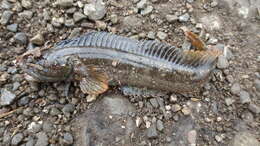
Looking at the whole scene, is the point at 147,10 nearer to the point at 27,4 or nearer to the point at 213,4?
the point at 213,4

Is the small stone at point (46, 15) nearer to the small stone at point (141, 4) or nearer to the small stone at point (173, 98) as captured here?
the small stone at point (141, 4)

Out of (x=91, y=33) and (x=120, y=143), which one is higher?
(x=91, y=33)

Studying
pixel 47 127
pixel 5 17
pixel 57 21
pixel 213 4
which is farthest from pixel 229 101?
pixel 5 17

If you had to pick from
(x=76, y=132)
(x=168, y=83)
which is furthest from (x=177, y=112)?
(x=76, y=132)

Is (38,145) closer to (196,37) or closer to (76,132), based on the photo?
(76,132)

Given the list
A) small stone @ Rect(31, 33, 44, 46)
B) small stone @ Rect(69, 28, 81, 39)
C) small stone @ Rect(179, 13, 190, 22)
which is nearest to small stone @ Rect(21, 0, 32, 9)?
small stone @ Rect(31, 33, 44, 46)

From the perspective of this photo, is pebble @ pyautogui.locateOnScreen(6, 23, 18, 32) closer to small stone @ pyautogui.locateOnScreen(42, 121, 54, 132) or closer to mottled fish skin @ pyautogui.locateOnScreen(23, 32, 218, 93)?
mottled fish skin @ pyautogui.locateOnScreen(23, 32, 218, 93)

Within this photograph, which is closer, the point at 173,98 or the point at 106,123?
the point at 106,123
